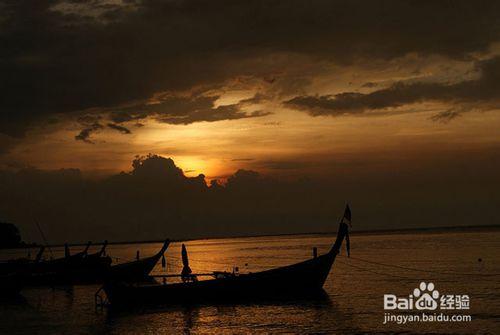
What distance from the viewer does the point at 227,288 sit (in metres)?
34.9

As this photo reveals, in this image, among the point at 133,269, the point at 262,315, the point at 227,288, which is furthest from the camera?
the point at 133,269

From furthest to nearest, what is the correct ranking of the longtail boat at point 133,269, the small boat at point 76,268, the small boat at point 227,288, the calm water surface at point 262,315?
the small boat at point 76,268, the longtail boat at point 133,269, the small boat at point 227,288, the calm water surface at point 262,315

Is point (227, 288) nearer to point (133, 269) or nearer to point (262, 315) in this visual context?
point (262, 315)

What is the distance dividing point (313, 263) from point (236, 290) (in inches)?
209

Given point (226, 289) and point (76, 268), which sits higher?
point (76, 268)

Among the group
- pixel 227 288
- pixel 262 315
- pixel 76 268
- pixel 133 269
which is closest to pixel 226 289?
pixel 227 288

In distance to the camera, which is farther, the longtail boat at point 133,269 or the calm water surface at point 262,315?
the longtail boat at point 133,269

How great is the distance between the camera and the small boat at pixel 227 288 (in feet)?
113

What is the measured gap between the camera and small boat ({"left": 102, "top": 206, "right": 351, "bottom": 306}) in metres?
34.4

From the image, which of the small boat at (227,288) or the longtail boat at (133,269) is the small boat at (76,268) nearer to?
the longtail boat at (133,269)

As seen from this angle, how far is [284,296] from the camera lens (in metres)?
36.0

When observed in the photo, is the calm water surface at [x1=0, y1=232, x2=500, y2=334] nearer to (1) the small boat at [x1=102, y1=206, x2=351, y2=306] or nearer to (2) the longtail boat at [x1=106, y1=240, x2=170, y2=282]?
(1) the small boat at [x1=102, y1=206, x2=351, y2=306]

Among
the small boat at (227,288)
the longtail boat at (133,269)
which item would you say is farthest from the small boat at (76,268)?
the small boat at (227,288)

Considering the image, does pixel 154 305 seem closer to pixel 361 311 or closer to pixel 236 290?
pixel 236 290
